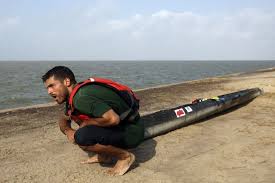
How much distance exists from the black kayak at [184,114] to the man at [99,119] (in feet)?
4.65

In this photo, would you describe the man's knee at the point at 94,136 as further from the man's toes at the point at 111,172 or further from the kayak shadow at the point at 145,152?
the kayak shadow at the point at 145,152

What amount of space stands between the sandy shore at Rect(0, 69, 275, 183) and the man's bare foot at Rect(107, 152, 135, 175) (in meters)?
0.10

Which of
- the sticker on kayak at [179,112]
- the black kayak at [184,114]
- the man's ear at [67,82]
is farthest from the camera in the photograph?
the sticker on kayak at [179,112]

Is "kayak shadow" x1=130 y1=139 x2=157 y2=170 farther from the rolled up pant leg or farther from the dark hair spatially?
the dark hair

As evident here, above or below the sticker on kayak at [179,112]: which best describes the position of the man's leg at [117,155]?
below

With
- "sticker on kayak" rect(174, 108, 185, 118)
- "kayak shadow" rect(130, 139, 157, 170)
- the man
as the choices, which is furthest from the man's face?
"sticker on kayak" rect(174, 108, 185, 118)

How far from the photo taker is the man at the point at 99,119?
3943 millimetres

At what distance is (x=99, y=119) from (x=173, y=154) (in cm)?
168

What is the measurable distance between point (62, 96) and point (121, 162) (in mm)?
1126

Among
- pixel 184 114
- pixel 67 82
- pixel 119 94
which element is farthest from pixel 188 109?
pixel 67 82

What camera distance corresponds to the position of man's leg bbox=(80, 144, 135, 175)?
4203mm

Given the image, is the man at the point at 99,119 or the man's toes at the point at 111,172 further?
the man's toes at the point at 111,172

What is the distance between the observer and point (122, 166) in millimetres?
4422

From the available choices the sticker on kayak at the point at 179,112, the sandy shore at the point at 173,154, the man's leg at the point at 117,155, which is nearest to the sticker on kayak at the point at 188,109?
the sticker on kayak at the point at 179,112
